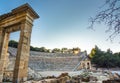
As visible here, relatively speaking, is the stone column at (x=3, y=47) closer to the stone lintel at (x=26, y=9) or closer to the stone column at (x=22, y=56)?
the stone lintel at (x=26, y=9)

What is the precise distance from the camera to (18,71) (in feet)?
15.8

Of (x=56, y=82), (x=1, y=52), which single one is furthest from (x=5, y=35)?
(x=56, y=82)

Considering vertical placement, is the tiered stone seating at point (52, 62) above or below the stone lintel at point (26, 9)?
below

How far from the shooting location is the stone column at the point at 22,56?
485 cm

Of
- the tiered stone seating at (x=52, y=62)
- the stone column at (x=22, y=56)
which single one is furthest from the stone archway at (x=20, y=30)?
the tiered stone seating at (x=52, y=62)

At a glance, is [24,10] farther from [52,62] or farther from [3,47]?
[52,62]

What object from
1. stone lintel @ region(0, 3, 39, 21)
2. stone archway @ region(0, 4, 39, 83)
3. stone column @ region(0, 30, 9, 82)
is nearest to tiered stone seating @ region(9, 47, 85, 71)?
stone column @ region(0, 30, 9, 82)

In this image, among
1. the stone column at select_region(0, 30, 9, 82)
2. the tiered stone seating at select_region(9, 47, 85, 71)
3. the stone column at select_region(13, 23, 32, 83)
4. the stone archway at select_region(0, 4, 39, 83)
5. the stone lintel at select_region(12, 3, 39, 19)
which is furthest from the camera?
the tiered stone seating at select_region(9, 47, 85, 71)

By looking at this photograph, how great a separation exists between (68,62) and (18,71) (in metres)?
17.1

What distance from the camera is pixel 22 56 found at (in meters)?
5.04

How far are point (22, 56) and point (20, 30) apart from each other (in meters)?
1.14

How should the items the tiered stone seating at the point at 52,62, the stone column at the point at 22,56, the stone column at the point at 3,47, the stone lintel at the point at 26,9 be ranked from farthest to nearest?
the tiered stone seating at the point at 52,62
the stone column at the point at 3,47
the stone lintel at the point at 26,9
the stone column at the point at 22,56

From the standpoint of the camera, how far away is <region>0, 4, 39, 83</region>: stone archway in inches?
195

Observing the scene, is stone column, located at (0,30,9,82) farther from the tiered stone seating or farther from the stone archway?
the tiered stone seating
